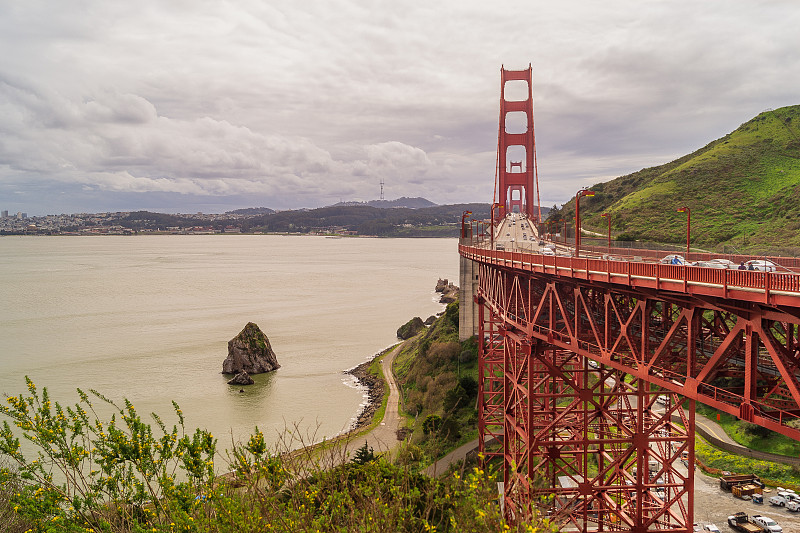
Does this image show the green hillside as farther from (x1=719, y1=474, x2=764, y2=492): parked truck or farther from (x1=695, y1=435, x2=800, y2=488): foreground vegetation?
(x1=719, y1=474, x2=764, y2=492): parked truck

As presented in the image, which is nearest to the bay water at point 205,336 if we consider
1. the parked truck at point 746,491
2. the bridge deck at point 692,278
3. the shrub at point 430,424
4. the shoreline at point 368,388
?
the shoreline at point 368,388

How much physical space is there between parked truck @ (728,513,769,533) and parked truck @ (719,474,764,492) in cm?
291

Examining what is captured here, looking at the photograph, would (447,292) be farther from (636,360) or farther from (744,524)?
(636,360)

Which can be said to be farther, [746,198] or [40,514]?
[746,198]

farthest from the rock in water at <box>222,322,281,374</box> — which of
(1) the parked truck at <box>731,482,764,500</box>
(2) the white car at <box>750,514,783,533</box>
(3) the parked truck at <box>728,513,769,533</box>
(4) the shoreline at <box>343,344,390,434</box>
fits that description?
(2) the white car at <box>750,514,783,533</box>

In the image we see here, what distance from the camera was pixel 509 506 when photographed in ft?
50.0

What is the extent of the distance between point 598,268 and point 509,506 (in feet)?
25.1

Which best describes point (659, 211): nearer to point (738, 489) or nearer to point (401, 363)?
point (401, 363)

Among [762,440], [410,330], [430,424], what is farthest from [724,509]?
[410,330]

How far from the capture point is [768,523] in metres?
18.7

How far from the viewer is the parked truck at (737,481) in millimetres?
22141

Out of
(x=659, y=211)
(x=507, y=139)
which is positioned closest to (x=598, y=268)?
(x=507, y=139)

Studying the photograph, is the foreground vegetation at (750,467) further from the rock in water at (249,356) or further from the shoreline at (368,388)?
the rock in water at (249,356)

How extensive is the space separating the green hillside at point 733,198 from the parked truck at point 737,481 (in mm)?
21820
